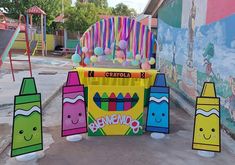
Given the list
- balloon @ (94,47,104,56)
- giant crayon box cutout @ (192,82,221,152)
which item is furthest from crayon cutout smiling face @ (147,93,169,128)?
balloon @ (94,47,104,56)

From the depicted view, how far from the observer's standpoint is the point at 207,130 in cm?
466

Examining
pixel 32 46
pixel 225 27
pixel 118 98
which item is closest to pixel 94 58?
pixel 118 98

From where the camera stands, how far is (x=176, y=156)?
4.68 m

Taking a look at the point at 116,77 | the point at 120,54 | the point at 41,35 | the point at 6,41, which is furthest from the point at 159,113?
the point at 41,35

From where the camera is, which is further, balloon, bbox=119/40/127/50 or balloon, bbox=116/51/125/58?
balloon, bbox=116/51/125/58

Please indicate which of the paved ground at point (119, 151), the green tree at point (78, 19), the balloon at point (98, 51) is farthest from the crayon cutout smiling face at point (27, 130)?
the green tree at point (78, 19)

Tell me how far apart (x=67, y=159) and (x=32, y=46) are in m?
21.8

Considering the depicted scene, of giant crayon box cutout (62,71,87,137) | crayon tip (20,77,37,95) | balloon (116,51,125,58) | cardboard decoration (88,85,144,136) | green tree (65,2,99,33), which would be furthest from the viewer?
green tree (65,2,99,33)

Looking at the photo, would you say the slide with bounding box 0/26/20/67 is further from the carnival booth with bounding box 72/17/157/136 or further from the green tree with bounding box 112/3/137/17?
the green tree with bounding box 112/3/137/17

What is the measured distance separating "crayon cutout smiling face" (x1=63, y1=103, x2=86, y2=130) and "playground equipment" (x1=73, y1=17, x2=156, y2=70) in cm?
Result: 272

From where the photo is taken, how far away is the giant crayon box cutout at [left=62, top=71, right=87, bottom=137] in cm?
512

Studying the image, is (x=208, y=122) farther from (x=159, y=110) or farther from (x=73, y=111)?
(x=73, y=111)

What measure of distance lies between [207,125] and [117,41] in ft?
13.6

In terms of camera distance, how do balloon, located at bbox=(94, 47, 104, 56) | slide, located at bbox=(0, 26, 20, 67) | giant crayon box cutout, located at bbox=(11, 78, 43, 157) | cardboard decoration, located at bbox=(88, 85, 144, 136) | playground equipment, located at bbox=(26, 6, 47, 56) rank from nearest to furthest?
giant crayon box cutout, located at bbox=(11, 78, 43, 157)
cardboard decoration, located at bbox=(88, 85, 144, 136)
balloon, located at bbox=(94, 47, 104, 56)
slide, located at bbox=(0, 26, 20, 67)
playground equipment, located at bbox=(26, 6, 47, 56)
